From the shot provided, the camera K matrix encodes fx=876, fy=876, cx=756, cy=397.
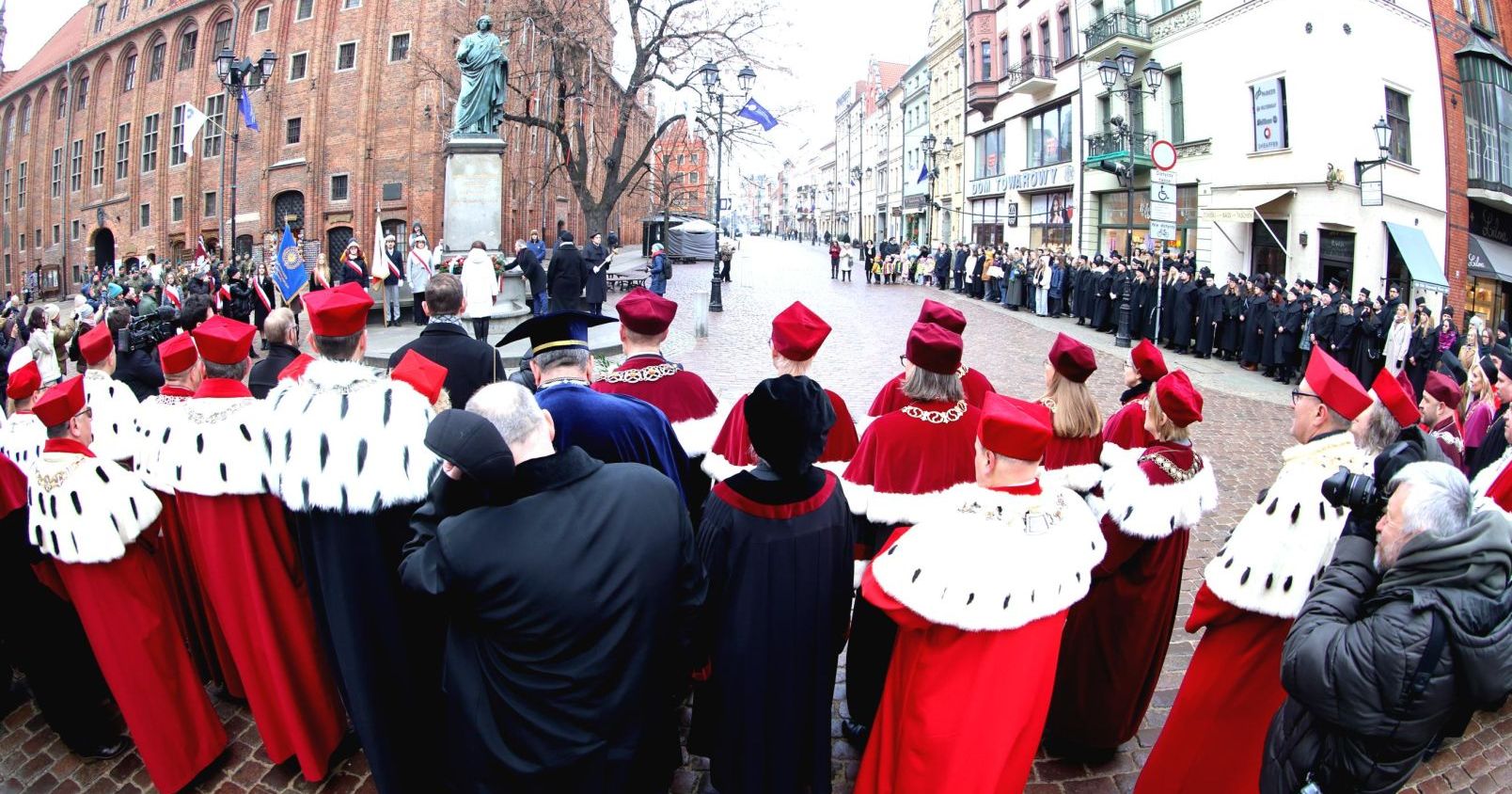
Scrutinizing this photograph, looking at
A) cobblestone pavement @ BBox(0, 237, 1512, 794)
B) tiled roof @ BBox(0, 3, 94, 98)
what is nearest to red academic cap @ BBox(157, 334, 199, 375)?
cobblestone pavement @ BBox(0, 237, 1512, 794)

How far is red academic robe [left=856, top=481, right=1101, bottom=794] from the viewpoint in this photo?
2.86 meters

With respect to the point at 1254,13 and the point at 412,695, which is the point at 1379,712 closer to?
the point at 412,695

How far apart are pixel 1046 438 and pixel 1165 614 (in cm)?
168

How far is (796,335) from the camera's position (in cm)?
416

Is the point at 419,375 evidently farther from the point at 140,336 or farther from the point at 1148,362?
the point at 140,336

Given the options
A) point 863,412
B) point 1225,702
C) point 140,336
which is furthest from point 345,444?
point 863,412

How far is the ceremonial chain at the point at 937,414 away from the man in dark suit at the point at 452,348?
8.40 ft

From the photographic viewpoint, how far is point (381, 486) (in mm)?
3357

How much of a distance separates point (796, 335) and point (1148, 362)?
6.56 feet

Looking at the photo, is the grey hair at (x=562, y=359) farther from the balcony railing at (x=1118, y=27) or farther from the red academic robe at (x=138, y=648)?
the balcony railing at (x=1118, y=27)

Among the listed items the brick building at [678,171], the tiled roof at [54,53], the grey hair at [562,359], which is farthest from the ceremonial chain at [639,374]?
the tiled roof at [54,53]

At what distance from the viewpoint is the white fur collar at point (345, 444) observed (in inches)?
131

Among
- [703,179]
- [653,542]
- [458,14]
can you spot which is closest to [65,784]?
[653,542]

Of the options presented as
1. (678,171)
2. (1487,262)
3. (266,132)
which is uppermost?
(678,171)
